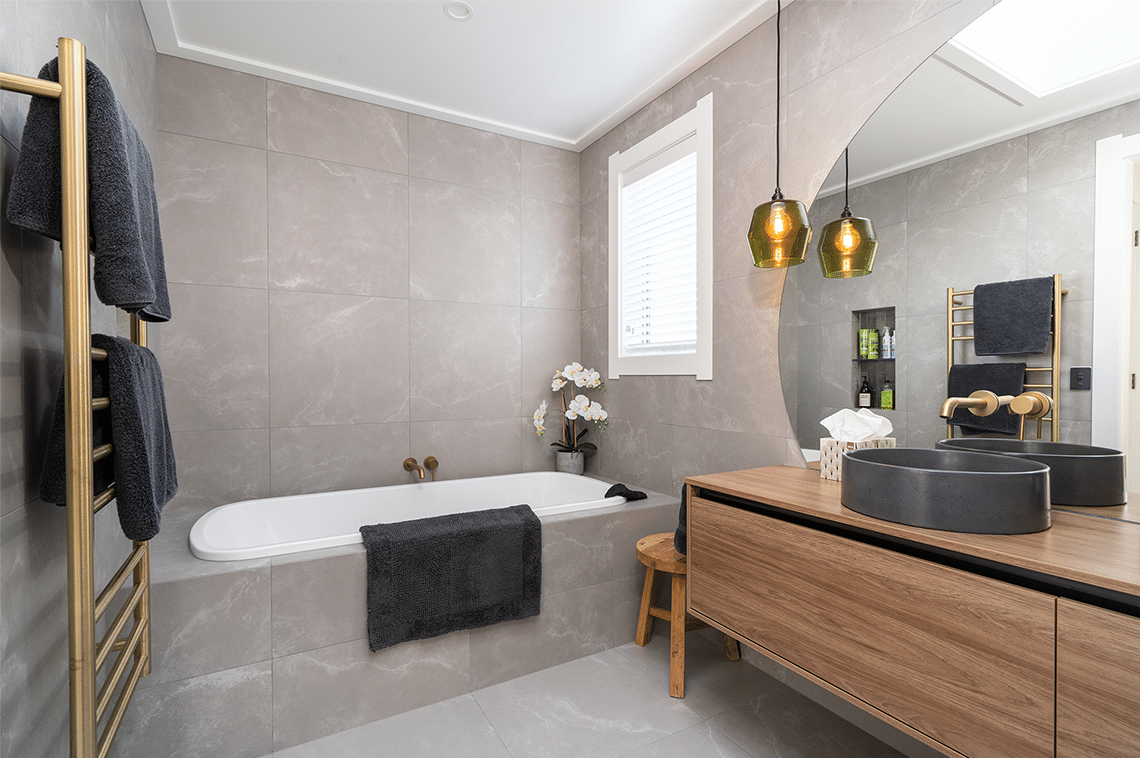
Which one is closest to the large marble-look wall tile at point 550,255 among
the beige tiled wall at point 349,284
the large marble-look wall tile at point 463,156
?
the beige tiled wall at point 349,284

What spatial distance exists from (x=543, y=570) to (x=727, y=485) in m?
0.82

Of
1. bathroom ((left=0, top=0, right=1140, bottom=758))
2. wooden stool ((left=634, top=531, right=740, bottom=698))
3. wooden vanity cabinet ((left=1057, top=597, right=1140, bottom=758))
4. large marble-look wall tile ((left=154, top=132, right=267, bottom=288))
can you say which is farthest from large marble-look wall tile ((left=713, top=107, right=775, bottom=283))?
large marble-look wall tile ((left=154, top=132, right=267, bottom=288))

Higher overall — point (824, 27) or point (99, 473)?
point (824, 27)

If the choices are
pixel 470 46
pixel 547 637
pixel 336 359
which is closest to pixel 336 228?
pixel 336 359

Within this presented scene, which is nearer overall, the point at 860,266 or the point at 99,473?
the point at 99,473

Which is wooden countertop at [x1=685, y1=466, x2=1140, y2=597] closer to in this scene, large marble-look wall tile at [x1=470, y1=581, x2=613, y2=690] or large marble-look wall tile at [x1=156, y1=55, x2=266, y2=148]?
large marble-look wall tile at [x1=470, y1=581, x2=613, y2=690]

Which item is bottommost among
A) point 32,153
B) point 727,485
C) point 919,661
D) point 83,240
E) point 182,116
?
point 919,661

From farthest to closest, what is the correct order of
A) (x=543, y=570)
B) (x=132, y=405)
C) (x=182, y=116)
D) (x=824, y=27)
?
(x=182, y=116), (x=543, y=570), (x=824, y=27), (x=132, y=405)

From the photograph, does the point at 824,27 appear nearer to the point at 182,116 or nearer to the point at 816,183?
the point at 816,183

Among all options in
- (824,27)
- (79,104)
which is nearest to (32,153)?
(79,104)

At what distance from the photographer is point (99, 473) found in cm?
113

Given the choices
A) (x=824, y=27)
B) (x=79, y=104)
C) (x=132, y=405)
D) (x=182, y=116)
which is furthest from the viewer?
(x=182, y=116)

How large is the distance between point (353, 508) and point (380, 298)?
1.03 m

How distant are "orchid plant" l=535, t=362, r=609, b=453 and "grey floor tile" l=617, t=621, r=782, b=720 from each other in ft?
3.51
